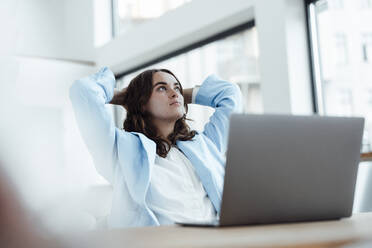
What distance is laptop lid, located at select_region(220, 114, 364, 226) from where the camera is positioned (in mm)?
744

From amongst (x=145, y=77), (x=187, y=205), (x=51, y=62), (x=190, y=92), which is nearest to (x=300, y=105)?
(x=190, y=92)

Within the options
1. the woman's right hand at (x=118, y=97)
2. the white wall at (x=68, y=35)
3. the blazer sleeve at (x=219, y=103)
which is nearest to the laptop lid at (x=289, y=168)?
the blazer sleeve at (x=219, y=103)

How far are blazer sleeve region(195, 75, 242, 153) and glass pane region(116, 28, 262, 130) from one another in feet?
3.96

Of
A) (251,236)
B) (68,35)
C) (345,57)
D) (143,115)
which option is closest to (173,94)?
(143,115)

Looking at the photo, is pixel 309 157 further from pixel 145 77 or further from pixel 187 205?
pixel 145 77

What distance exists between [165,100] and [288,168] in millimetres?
966

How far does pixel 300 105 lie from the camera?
288cm

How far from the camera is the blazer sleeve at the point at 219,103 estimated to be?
1749 mm

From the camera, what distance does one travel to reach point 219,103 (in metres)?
1.83

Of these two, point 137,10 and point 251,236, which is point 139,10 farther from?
point 251,236

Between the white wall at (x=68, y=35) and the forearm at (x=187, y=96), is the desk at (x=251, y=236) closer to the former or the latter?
the forearm at (x=187, y=96)

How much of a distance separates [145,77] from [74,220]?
140 cm

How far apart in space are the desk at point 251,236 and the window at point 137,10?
11.2 feet

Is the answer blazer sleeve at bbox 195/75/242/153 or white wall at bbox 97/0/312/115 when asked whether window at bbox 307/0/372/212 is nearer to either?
white wall at bbox 97/0/312/115
